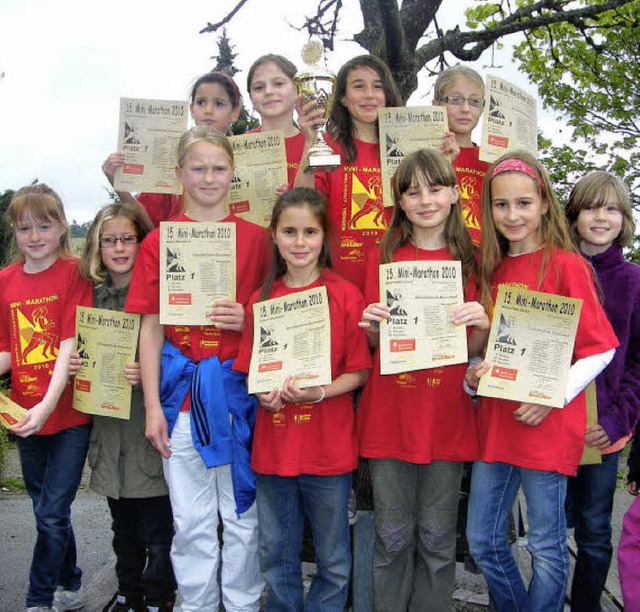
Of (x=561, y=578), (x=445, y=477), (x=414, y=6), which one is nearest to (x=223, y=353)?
(x=445, y=477)

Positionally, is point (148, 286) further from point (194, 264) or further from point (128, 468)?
point (128, 468)

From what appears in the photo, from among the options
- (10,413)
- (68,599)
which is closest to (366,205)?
(10,413)

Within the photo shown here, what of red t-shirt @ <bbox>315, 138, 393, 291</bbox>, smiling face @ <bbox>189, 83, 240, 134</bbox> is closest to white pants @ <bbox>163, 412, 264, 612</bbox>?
red t-shirt @ <bbox>315, 138, 393, 291</bbox>

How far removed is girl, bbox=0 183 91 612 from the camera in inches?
141

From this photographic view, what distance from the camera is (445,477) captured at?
120 inches

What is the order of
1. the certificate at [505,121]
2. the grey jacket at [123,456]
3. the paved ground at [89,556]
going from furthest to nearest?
the paved ground at [89,556] → the certificate at [505,121] → the grey jacket at [123,456]

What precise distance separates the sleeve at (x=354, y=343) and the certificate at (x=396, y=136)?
643mm

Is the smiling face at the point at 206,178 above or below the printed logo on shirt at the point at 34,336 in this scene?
above

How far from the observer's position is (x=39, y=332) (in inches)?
142

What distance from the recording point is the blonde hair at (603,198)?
332 cm

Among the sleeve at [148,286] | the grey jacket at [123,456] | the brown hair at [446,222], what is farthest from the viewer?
the grey jacket at [123,456]

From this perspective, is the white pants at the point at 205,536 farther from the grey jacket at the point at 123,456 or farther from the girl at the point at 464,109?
→ the girl at the point at 464,109

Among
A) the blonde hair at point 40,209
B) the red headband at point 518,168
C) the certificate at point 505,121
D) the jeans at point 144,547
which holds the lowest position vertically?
the jeans at point 144,547

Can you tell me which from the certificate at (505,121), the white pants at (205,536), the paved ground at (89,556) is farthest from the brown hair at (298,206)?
the paved ground at (89,556)
